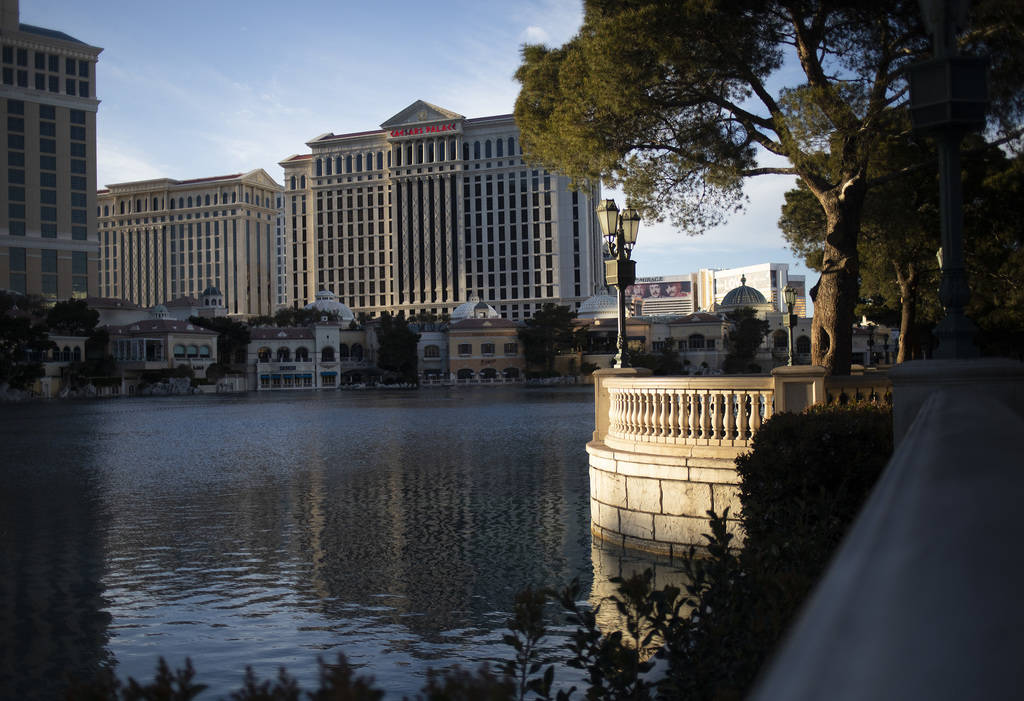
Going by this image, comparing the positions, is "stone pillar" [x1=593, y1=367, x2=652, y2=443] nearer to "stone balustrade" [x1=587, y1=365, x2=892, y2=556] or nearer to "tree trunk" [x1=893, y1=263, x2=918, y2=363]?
"stone balustrade" [x1=587, y1=365, x2=892, y2=556]

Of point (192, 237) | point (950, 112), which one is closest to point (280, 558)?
point (950, 112)

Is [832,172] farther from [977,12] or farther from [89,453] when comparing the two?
[89,453]

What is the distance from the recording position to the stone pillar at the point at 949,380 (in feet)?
16.0

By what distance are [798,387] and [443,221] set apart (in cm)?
13337

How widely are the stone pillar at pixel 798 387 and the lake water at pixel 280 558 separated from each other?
2.59 metres

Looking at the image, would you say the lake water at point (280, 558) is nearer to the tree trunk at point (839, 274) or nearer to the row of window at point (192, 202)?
the tree trunk at point (839, 274)

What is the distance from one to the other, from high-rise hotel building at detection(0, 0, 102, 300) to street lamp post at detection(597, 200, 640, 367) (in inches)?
4004

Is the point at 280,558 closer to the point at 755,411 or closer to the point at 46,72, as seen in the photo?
the point at 755,411

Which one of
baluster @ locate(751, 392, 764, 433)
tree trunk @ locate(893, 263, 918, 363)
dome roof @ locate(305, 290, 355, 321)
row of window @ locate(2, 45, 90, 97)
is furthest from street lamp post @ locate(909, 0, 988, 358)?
dome roof @ locate(305, 290, 355, 321)

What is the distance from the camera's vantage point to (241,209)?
16562cm

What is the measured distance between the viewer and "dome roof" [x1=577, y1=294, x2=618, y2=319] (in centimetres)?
11431

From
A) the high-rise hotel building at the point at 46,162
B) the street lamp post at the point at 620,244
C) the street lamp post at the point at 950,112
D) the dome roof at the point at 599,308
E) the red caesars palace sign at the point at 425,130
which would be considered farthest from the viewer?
the red caesars palace sign at the point at 425,130

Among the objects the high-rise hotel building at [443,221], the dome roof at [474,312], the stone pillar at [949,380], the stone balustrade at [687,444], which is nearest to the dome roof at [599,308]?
the dome roof at [474,312]

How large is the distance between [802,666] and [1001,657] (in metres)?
0.21
